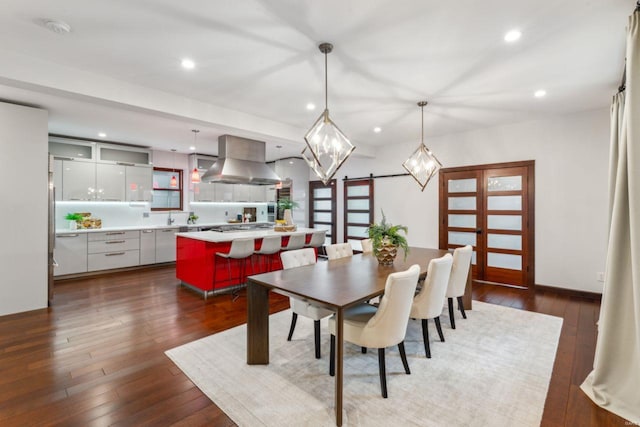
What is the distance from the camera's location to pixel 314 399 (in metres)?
2.12

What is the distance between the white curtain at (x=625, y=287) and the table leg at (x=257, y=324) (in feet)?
8.22

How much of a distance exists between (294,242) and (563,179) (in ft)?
14.5

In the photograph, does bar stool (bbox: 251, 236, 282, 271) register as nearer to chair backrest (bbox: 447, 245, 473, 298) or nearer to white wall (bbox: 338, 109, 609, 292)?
chair backrest (bbox: 447, 245, 473, 298)

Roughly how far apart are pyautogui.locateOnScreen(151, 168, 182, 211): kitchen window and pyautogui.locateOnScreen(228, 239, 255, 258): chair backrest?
3.75 metres

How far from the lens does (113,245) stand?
5875 millimetres

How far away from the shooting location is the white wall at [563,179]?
14.2 ft

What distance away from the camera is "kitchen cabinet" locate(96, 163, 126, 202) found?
598 cm

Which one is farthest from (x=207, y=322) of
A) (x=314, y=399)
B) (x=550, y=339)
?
(x=550, y=339)

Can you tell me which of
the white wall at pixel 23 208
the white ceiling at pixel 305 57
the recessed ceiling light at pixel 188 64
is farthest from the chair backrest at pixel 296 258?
the white wall at pixel 23 208

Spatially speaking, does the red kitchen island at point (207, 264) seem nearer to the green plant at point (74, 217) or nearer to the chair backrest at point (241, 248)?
the chair backrest at point (241, 248)

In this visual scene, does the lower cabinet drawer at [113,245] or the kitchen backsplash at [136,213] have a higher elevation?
the kitchen backsplash at [136,213]

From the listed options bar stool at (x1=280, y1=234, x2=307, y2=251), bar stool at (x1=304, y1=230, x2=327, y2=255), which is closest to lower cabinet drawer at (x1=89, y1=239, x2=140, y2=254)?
bar stool at (x1=280, y1=234, x2=307, y2=251)

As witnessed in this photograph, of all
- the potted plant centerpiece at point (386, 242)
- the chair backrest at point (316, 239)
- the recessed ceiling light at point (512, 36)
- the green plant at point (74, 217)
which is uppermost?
the recessed ceiling light at point (512, 36)

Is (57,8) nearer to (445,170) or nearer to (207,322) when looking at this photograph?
(207,322)
